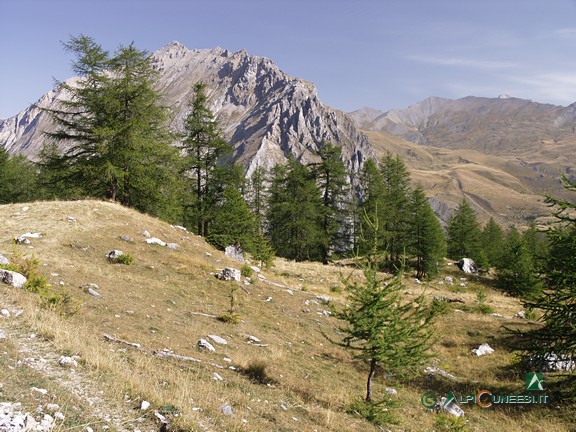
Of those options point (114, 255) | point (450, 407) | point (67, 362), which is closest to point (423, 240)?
point (450, 407)

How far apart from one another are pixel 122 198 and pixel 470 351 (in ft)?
88.3

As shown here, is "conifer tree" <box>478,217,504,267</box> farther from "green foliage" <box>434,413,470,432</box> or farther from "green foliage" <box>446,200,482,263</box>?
"green foliage" <box>434,413,470,432</box>

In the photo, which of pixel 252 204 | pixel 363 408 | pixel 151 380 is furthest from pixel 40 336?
pixel 252 204

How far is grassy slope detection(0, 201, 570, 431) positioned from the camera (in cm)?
598

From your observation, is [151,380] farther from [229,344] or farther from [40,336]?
[229,344]

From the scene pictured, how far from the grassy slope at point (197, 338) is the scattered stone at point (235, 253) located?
7.96 ft

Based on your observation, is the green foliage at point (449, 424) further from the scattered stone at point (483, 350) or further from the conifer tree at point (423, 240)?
the conifer tree at point (423, 240)

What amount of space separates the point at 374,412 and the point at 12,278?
10.6m

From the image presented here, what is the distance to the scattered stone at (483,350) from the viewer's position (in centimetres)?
1686

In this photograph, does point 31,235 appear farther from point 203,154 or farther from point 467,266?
point 467,266

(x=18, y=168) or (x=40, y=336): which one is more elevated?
(x=18, y=168)

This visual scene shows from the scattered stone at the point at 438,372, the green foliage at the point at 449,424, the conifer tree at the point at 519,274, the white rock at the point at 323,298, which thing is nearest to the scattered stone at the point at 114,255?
the white rock at the point at 323,298

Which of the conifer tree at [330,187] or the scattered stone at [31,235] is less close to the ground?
the conifer tree at [330,187]

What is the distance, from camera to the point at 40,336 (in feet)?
21.7
